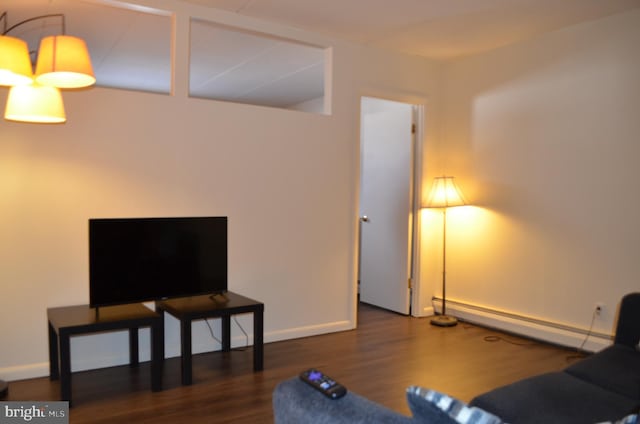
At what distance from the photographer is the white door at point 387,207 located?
5.23 metres

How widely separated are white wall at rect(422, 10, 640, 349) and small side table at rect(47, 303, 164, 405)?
9.74ft

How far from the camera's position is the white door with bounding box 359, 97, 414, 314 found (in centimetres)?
523

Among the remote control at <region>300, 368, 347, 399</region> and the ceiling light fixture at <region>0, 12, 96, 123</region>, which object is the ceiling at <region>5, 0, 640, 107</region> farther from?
the remote control at <region>300, 368, 347, 399</region>

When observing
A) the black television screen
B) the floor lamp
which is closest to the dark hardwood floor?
the floor lamp

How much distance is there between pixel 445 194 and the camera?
491 cm

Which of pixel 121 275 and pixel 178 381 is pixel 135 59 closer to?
pixel 121 275

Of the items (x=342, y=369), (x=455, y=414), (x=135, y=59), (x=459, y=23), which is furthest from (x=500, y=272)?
(x=135, y=59)

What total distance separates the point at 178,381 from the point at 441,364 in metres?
1.91

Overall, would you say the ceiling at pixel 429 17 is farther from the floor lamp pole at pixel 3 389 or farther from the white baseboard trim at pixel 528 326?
the floor lamp pole at pixel 3 389

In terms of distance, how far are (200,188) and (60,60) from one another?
1.73m

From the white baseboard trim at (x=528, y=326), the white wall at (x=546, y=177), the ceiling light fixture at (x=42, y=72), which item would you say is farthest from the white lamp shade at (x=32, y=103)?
the white baseboard trim at (x=528, y=326)

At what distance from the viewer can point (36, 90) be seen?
245 centimetres

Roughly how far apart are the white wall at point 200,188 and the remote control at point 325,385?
8.26 feet

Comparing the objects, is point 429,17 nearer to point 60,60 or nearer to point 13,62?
point 60,60
